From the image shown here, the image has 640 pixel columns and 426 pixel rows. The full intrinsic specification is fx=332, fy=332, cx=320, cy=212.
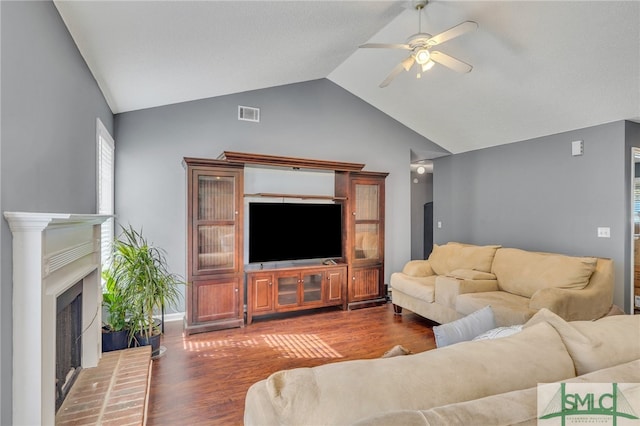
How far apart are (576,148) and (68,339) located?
537 cm

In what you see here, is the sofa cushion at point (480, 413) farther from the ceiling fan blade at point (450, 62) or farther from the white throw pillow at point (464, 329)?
the ceiling fan blade at point (450, 62)

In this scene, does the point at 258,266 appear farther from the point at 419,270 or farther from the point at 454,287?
the point at 454,287

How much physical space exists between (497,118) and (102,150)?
4.72 meters

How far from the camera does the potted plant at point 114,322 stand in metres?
2.88

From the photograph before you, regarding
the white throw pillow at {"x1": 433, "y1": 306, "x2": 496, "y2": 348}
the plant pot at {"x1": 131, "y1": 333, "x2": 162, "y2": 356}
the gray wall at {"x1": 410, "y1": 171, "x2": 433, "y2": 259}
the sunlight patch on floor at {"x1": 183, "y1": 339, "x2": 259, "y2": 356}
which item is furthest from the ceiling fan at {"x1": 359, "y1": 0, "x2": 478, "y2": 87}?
the gray wall at {"x1": 410, "y1": 171, "x2": 433, "y2": 259}

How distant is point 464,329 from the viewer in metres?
1.68

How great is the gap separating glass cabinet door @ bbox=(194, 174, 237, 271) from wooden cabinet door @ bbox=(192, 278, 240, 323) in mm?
177

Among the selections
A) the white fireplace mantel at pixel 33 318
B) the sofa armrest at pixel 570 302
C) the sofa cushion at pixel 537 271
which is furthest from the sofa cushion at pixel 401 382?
the sofa cushion at pixel 537 271

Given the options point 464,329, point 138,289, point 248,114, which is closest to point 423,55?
point 464,329

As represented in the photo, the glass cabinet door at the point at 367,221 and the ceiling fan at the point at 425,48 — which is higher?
the ceiling fan at the point at 425,48

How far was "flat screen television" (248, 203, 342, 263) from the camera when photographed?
14.0 feet

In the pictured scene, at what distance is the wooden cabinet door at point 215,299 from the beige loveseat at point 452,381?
305 centimetres

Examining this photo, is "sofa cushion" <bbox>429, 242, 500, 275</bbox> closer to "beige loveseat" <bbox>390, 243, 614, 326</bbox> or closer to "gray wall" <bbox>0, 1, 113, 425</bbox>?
"beige loveseat" <bbox>390, 243, 614, 326</bbox>

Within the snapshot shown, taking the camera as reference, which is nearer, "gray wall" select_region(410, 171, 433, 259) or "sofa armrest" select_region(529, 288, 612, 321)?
"sofa armrest" select_region(529, 288, 612, 321)
